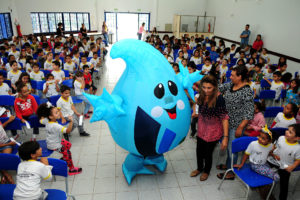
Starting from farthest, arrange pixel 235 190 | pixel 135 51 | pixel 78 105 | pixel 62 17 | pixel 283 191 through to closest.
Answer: pixel 62 17 → pixel 78 105 → pixel 235 190 → pixel 283 191 → pixel 135 51

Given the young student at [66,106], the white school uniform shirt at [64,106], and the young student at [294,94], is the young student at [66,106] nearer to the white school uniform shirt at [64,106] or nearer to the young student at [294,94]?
the white school uniform shirt at [64,106]

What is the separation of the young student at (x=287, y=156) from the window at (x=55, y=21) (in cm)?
1612

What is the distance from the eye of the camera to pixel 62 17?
15586 millimetres

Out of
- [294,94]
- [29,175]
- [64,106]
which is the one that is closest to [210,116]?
[29,175]

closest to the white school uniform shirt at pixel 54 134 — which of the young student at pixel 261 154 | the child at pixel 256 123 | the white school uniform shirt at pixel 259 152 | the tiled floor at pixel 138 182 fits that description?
the tiled floor at pixel 138 182

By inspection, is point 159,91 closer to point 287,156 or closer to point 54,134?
point 54,134

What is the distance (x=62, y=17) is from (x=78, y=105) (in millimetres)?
11838

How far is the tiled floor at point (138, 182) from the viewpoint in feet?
10.6

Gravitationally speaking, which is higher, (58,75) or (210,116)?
(210,116)

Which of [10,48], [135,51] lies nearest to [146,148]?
[135,51]

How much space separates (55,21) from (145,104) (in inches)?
610

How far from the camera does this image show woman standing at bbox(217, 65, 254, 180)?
9.81 ft

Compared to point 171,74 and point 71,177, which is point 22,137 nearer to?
point 71,177

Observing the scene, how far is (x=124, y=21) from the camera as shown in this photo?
17.5m
